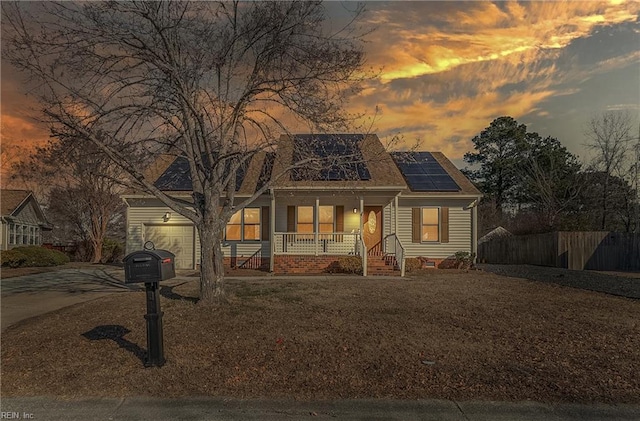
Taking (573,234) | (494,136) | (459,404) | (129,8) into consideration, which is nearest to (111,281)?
(129,8)

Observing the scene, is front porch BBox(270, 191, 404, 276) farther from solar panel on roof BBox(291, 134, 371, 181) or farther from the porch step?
solar panel on roof BBox(291, 134, 371, 181)

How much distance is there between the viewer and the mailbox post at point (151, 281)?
237 inches

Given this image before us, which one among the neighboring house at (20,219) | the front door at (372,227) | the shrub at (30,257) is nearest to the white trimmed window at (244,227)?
the front door at (372,227)

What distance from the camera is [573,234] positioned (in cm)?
2306

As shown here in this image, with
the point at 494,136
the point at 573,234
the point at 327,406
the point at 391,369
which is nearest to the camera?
the point at 327,406

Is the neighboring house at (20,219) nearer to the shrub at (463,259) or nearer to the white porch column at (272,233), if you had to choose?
the white porch column at (272,233)

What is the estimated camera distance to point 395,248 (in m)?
18.2

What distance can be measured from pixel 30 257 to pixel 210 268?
19855mm

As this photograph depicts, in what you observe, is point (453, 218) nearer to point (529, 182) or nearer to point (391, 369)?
point (391, 369)

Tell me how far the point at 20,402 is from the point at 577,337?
25.1 feet

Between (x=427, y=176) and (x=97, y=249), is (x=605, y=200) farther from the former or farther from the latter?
(x=97, y=249)

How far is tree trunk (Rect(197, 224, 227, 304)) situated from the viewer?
934 centimetres

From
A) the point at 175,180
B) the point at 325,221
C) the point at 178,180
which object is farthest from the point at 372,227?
the point at 175,180

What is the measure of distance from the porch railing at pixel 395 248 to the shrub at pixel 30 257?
17946mm
